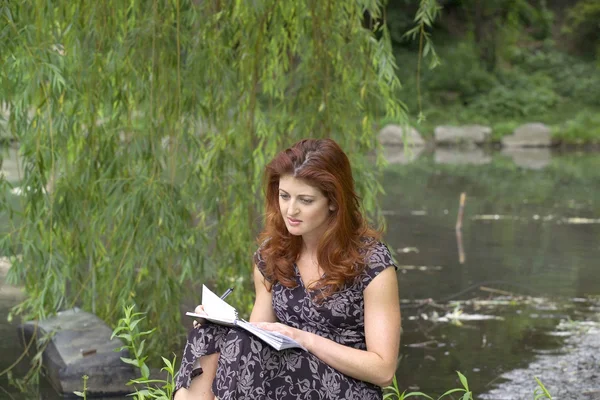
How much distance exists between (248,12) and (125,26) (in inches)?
27.0

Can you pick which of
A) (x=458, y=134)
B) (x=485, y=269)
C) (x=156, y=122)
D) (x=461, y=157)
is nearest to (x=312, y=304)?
(x=156, y=122)

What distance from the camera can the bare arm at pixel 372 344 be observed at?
9.61ft

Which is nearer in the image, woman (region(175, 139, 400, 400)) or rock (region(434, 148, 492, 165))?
woman (region(175, 139, 400, 400))

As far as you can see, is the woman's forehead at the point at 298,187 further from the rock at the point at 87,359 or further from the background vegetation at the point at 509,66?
the background vegetation at the point at 509,66

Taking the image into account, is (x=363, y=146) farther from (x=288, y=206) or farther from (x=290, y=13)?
(x=288, y=206)

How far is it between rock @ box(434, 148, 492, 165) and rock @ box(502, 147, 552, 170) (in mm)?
617

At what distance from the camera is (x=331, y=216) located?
3125 mm

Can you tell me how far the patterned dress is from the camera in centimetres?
287

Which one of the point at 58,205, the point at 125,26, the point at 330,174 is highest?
the point at 125,26

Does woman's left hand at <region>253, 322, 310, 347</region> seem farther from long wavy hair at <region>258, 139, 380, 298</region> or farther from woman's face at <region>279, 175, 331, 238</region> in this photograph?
woman's face at <region>279, 175, 331, 238</region>

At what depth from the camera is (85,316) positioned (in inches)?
219

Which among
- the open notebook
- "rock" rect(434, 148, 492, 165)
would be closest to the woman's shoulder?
the open notebook

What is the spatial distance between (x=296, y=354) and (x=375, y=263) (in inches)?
13.4

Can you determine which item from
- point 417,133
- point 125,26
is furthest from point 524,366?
A: point 417,133
